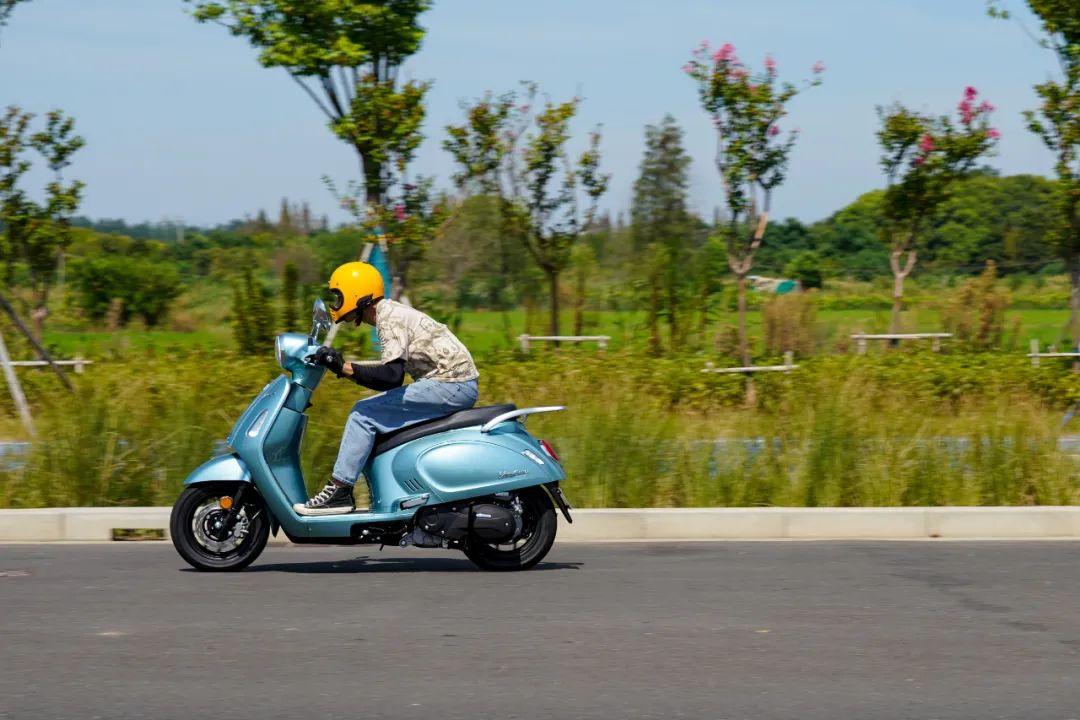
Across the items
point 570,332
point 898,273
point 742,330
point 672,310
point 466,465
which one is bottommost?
point 466,465

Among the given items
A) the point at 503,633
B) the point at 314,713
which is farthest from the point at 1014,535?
the point at 314,713

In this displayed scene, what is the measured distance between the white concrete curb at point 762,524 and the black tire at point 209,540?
1.36m

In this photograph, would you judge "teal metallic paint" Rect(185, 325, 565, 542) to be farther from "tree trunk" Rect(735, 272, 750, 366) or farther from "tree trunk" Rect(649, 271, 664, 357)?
"tree trunk" Rect(649, 271, 664, 357)

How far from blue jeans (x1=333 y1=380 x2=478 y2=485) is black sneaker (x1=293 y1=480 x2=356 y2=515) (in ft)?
0.20

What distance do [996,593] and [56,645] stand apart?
14.4ft

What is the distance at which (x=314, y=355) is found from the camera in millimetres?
7668

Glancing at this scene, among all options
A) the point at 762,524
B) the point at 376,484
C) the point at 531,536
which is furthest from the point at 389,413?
the point at 762,524

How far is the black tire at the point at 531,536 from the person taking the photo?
8055 millimetres

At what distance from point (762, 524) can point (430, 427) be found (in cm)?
247

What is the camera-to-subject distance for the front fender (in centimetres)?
775

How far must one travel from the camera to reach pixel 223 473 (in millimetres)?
7766

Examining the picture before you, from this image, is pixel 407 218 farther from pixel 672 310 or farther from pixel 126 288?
pixel 126 288

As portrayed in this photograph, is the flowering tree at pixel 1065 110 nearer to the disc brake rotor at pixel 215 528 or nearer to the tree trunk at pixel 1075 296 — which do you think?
the tree trunk at pixel 1075 296

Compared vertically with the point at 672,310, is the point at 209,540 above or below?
below
